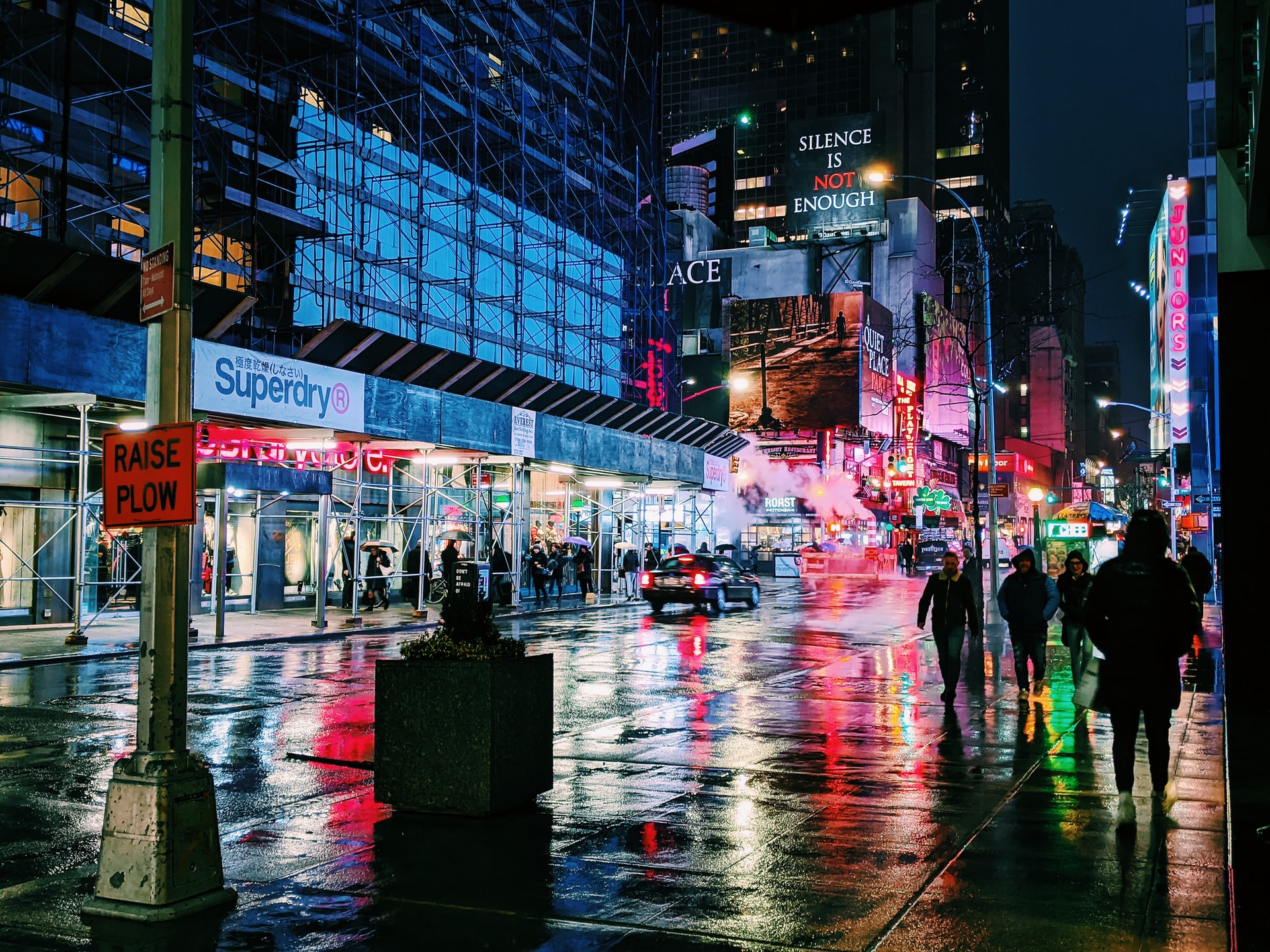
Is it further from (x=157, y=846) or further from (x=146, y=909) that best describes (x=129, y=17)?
(x=146, y=909)

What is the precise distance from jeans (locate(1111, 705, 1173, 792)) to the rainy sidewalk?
13142mm

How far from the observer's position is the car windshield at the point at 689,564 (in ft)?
105

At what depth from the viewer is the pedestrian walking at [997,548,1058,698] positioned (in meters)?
15.0

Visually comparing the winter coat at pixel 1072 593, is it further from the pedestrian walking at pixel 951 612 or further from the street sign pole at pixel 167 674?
the street sign pole at pixel 167 674

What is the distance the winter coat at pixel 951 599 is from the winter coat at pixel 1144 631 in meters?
5.97

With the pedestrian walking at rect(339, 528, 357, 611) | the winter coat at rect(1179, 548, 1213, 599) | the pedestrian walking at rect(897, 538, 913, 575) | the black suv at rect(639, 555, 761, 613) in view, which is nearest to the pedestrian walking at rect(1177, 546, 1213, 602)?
the winter coat at rect(1179, 548, 1213, 599)

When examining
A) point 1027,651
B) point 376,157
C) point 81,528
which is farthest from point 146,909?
point 376,157

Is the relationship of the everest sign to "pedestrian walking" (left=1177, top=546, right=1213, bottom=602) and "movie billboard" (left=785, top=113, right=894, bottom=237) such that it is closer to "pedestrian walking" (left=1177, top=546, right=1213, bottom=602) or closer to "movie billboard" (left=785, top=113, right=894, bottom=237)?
"pedestrian walking" (left=1177, top=546, right=1213, bottom=602)

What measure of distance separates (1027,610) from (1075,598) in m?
0.83

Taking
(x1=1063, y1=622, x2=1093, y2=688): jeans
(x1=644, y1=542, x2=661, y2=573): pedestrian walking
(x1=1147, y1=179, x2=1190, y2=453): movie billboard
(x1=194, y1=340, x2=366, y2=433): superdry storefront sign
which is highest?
(x1=1147, y1=179, x2=1190, y2=453): movie billboard

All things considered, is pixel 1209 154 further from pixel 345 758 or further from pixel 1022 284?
pixel 1022 284

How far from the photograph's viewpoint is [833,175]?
9419 centimetres

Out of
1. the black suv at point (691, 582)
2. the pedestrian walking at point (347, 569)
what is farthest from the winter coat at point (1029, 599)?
the pedestrian walking at point (347, 569)

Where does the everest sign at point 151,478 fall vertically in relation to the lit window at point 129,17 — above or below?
below
